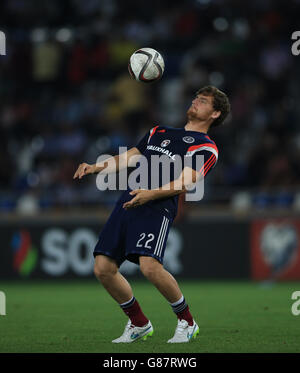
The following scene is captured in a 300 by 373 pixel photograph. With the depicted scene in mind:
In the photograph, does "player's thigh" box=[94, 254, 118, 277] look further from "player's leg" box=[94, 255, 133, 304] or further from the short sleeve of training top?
the short sleeve of training top

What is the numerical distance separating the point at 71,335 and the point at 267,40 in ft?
35.8

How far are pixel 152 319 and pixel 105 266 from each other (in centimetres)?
217

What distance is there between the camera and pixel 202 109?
852cm

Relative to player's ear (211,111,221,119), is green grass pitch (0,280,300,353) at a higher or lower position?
lower

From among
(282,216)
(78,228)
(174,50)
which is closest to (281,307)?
(282,216)

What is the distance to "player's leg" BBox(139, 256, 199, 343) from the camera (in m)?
7.89

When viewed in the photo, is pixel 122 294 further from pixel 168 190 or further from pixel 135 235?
pixel 168 190

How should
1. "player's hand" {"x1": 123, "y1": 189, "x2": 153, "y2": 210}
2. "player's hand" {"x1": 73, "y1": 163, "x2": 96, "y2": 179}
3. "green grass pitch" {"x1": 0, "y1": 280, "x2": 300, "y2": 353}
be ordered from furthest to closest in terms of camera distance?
"player's hand" {"x1": 73, "y1": 163, "x2": 96, "y2": 179} < "player's hand" {"x1": 123, "y1": 189, "x2": 153, "y2": 210} < "green grass pitch" {"x1": 0, "y1": 280, "x2": 300, "y2": 353}

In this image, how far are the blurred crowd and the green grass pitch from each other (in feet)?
7.34

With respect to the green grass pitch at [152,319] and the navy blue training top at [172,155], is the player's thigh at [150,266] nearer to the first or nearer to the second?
the navy blue training top at [172,155]
